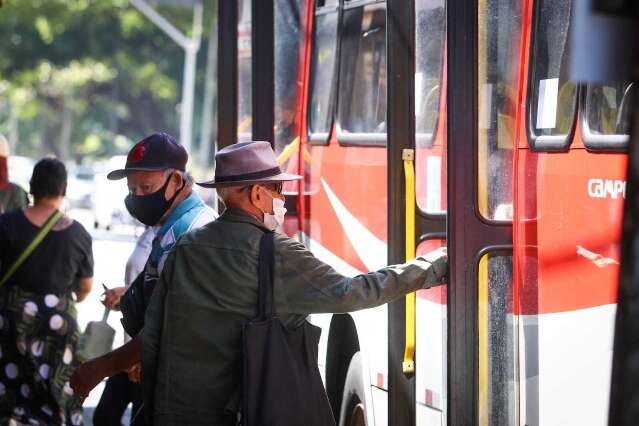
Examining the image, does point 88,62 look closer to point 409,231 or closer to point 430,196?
point 430,196

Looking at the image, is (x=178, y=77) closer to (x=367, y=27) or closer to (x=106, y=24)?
(x=106, y=24)

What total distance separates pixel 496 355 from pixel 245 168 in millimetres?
1034

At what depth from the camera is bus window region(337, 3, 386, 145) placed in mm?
6059


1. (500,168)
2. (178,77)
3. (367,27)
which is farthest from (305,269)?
(178,77)

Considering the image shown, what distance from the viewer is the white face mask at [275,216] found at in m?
4.29

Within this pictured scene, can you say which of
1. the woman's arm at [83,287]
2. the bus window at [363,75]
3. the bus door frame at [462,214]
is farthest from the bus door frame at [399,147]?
the woman's arm at [83,287]

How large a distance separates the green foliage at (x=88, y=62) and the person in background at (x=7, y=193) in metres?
33.0

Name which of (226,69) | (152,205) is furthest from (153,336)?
(226,69)

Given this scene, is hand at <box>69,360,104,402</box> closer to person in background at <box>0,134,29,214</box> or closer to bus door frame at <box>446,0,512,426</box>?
bus door frame at <box>446,0,512,426</box>

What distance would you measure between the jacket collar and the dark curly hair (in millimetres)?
3185

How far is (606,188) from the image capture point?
3.74m

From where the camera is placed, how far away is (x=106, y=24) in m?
46.3

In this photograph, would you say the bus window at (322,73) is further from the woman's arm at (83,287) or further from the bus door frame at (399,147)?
the bus door frame at (399,147)

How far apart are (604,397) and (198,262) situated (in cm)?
134
